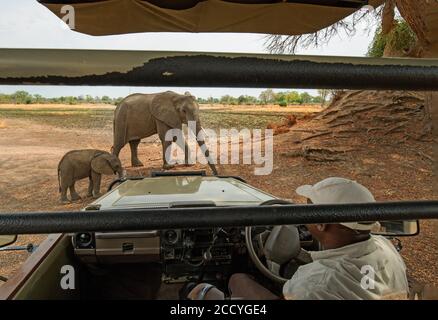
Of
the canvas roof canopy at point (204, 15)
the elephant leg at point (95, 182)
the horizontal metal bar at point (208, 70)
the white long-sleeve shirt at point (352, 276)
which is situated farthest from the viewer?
the elephant leg at point (95, 182)

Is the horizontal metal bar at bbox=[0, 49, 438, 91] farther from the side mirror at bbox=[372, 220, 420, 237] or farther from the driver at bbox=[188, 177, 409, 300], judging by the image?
the side mirror at bbox=[372, 220, 420, 237]

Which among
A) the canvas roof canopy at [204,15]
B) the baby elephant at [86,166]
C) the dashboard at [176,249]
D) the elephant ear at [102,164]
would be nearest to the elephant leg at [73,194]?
the baby elephant at [86,166]

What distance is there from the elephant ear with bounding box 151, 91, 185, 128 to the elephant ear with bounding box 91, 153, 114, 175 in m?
2.38

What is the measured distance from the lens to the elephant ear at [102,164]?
8773mm

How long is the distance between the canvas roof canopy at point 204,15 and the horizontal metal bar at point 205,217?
2.19 metres

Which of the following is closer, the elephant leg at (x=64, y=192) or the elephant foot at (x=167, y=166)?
the elephant leg at (x=64, y=192)

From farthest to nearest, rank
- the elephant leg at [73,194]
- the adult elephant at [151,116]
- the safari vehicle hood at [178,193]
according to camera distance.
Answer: the adult elephant at [151,116]
the elephant leg at [73,194]
the safari vehicle hood at [178,193]

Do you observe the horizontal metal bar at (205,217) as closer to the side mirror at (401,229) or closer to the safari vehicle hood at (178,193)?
the side mirror at (401,229)

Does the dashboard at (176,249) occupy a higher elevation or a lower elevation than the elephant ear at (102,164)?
higher

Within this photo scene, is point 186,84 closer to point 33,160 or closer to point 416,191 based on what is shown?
point 416,191

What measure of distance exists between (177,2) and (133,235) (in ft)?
4.80

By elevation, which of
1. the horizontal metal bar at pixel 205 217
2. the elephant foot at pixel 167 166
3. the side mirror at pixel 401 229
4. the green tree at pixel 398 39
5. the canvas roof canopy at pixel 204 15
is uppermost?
the green tree at pixel 398 39
